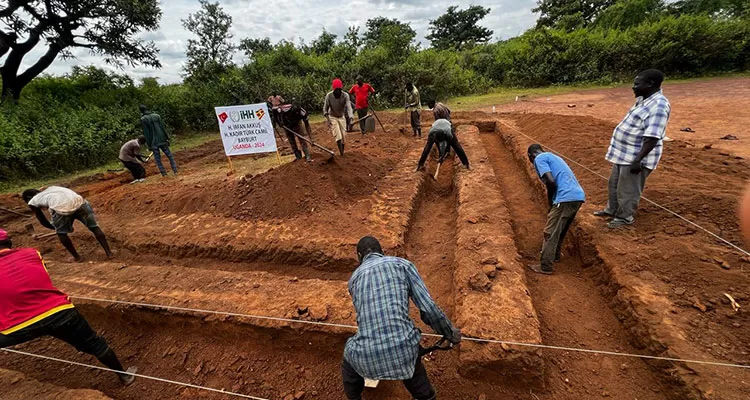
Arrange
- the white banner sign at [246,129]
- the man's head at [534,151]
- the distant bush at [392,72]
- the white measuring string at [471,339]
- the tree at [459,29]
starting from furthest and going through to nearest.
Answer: the tree at [459,29], the distant bush at [392,72], the white banner sign at [246,129], the man's head at [534,151], the white measuring string at [471,339]

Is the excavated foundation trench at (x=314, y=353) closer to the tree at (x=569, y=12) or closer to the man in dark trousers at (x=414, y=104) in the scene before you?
the man in dark trousers at (x=414, y=104)

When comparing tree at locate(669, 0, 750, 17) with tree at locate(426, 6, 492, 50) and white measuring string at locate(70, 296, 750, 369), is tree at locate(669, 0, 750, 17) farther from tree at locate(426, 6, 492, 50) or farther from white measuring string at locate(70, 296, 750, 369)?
white measuring string at locate(70, 296, 750, 369)

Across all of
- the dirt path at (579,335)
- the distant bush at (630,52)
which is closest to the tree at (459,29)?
the distant bush at (630,52)

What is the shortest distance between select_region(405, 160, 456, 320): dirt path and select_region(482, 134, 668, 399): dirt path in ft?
3.05

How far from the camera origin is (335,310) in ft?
10.1

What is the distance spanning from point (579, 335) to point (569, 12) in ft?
92.7

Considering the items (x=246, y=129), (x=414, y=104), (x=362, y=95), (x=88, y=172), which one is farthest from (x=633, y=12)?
(x=88, y=172)

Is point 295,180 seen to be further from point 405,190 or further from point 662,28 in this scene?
point 662,28

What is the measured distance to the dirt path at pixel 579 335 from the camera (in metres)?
2.44

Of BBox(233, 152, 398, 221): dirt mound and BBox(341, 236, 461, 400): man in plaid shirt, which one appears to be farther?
BBox(233, 152, 398, 221): dirt mound

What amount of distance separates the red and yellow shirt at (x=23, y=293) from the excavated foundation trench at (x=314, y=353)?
35.9 inches

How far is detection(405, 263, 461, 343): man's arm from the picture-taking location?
2.03 m

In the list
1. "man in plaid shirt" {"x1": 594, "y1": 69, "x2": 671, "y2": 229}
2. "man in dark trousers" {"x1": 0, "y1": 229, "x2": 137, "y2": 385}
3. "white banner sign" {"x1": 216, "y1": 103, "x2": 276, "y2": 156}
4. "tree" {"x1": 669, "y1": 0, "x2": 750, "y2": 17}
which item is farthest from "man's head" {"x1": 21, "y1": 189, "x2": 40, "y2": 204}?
"tree" {"x1": 669, "y1": 0, "x2": 750, "y2": 17}

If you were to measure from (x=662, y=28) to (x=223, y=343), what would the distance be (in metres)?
22.2
